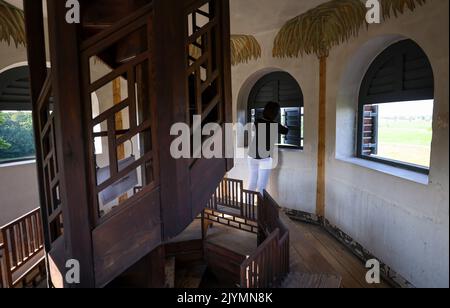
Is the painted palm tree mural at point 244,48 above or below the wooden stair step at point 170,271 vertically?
above

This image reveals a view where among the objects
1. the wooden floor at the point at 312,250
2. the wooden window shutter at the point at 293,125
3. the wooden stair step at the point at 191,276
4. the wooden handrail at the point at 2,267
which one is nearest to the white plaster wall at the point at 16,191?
the wooden handrail at the point at 2,267

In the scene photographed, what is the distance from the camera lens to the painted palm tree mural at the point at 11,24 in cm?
283

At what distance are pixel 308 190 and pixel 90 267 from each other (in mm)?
2926

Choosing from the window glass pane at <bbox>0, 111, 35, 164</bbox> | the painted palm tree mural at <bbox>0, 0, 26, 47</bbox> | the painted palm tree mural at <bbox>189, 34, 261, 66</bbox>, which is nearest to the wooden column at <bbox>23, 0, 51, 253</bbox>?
the painted palm tree mural at <bbox>0, 0, 26, 47</bbox>

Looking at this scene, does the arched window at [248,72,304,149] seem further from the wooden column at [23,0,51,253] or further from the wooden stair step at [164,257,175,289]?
the wooden column at [23,0,51,253]

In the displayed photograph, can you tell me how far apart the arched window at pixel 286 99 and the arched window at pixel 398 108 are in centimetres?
100

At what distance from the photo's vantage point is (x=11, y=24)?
2.90 meters

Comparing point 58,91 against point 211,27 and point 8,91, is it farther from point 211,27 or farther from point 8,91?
point 8,91

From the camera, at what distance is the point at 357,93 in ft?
9.40

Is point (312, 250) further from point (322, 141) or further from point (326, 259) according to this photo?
point (322, 141)

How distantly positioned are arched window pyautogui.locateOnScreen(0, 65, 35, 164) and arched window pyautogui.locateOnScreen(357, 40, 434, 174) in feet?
12.2

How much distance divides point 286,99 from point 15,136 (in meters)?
3.66

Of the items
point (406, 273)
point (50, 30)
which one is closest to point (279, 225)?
point (406, 273)
